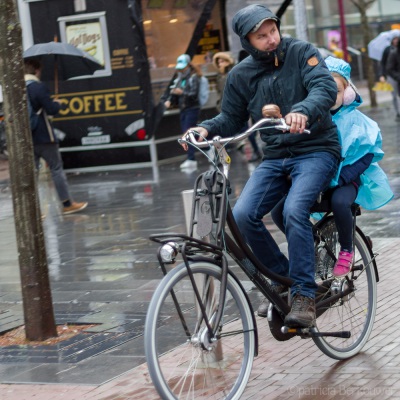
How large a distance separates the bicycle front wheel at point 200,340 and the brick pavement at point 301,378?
33cm

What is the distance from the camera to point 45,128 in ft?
40.3

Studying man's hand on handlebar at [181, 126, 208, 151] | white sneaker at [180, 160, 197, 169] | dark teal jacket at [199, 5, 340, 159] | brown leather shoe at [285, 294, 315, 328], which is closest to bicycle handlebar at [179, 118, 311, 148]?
man's hand on handlebar at [181, 126, 208, 151]

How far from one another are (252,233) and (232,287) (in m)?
0.53

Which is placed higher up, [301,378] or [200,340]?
[200,340]

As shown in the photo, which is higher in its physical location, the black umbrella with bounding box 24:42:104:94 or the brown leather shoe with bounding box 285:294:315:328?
the black umbrella with bounding box 24:42:104:94

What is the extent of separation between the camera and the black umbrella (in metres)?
13.7

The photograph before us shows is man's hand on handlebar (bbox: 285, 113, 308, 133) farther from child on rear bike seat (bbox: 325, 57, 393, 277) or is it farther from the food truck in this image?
the food truck

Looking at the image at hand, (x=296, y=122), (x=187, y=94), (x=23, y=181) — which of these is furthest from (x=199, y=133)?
(x=187, y=94)

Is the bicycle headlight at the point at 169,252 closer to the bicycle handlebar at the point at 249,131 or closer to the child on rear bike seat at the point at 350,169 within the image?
the bicycle handlebar at the point at 249,131

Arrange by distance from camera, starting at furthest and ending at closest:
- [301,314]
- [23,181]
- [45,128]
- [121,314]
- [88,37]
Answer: [88,37] < [45,128] < [121,314] < [23,181] < [301,314]

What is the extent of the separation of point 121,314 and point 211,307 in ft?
8.24

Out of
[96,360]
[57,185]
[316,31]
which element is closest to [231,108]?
[96,360]

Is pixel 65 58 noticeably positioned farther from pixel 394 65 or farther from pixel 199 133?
pixel 199 133

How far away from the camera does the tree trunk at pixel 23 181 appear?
249 inches
